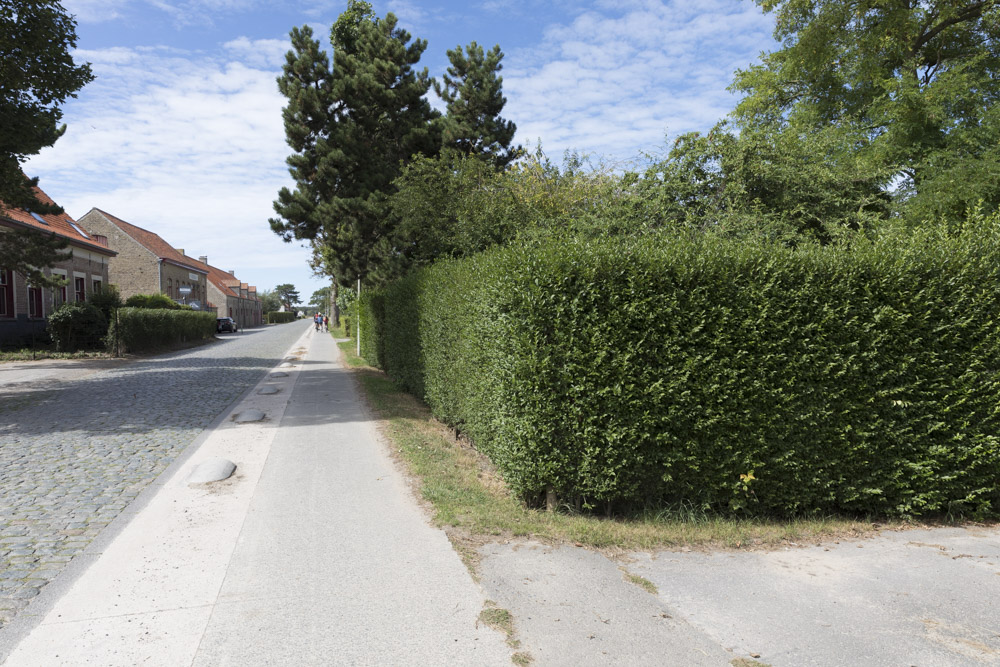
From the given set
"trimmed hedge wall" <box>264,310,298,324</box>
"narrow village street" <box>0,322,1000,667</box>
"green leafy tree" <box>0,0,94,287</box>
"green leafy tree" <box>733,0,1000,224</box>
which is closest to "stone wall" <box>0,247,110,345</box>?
"green leafy tree" <box>0,0,94,287</box>

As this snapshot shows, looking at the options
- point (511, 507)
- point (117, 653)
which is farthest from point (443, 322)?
point (117, 653)

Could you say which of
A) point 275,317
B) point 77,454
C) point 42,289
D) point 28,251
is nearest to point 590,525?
point 77,454

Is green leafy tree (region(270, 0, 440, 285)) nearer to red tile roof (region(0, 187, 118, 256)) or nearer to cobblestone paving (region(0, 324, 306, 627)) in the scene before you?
cobblestone paving (region(0, 324, 306, 627))

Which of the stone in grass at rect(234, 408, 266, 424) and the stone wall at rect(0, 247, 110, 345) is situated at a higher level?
the stone wall at rect(0, 247, 110, 345)

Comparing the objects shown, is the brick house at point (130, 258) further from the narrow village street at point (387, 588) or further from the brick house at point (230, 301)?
the narrow village street at point (387, 588)

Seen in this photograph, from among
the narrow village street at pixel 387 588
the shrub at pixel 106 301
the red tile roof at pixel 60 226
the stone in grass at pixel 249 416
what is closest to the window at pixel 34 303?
the red tile roof at pixel 60 226

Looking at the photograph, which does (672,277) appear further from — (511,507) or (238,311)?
(238,311)

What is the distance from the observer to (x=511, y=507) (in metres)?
5.21

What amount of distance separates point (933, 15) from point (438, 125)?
15.6 m

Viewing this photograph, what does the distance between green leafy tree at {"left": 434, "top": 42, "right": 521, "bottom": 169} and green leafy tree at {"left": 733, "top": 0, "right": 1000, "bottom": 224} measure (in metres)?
11.1

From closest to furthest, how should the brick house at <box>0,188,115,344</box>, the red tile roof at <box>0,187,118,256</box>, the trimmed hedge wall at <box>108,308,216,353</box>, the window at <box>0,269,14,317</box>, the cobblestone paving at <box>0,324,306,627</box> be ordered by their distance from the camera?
the cobblestone paving at <box>0,324,306,627</box> → the trimmed hedge wall at <box>108,308,216,353</box> → the brick house at <box>0,188,115,344</box> → the window at <box>0,269,14,317</box> → the red tile roof at <box>0,187,118,256</box>

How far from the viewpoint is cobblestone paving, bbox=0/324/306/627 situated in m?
4.28

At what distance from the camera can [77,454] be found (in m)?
7.21

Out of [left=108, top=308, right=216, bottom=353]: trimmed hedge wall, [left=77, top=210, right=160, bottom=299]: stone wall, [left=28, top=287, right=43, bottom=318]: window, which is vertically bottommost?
[left=108, top=308, right=216, bottom=353]: trimmed hedge wall
